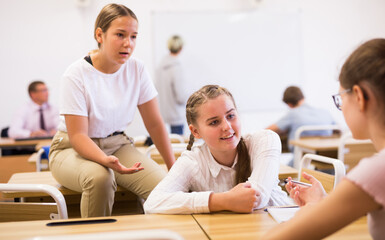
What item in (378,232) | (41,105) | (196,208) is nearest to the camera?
(378,232)

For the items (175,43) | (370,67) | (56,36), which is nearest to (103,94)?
(370,67)

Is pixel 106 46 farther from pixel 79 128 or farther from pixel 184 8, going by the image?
pixel 184 8

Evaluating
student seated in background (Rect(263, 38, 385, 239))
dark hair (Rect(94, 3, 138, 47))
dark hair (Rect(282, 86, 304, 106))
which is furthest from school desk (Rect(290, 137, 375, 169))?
student seated in background (Rect(263, 38, 385, 239))

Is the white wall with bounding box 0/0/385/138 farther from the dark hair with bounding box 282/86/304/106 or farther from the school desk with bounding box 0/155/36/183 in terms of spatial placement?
the school desk with bounding box 0/155/36/183

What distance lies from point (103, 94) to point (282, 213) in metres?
1.16

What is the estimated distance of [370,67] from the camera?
87 centimetres

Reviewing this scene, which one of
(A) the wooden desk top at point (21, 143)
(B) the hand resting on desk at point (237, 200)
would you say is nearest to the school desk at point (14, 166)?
(A) the wooden desk top at point (21, 143)

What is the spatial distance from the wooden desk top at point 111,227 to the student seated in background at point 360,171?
318 mm

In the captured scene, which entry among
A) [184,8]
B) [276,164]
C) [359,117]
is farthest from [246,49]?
[359,117]

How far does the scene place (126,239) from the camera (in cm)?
80

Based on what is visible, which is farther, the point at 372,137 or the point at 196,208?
the point at 196,208

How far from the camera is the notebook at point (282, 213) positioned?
1.25m

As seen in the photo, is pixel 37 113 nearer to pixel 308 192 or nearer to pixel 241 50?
pixel 241 50

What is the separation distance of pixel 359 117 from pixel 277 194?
31.1 inches
